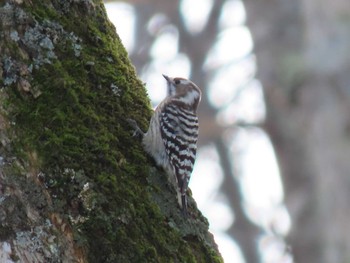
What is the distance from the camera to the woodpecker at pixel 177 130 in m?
4.29

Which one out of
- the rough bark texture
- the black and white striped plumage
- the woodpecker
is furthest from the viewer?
the rough bark texture

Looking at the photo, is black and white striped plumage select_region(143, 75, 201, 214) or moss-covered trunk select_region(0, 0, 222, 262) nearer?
moss-covered trunk select_region(0, 0, 222, 262)

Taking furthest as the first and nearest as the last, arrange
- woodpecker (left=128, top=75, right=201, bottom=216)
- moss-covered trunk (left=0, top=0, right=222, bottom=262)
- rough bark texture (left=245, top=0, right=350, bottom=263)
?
rough bark texture (left=245, top=0, right=350, bottom=263)
woodpecker (left=128, top=75, right=201, bottom=216)
moss-covered trunk (left=0, top=0, right=222, bottom=262)

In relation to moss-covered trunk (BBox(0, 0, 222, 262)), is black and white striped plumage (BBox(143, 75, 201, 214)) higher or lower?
higher

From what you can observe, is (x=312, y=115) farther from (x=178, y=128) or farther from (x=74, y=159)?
(x=74, y=159)

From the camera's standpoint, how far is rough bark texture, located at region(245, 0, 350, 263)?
8.35 meters

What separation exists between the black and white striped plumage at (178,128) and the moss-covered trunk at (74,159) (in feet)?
1.59

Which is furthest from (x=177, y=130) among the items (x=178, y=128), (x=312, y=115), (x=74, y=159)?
(x=312, y=115)

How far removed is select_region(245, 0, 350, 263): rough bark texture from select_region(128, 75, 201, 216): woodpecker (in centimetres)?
254

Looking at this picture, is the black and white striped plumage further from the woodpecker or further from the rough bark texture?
the rough bark texture

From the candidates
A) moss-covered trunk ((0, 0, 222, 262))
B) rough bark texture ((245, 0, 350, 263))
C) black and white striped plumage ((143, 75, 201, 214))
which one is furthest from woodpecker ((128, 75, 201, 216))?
rough bark texture ((245, 0, 350, 263))

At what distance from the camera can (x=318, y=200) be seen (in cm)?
859

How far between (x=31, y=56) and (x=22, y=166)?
54 cm

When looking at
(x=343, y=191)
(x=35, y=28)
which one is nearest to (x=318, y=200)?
(x=343, y=191)
